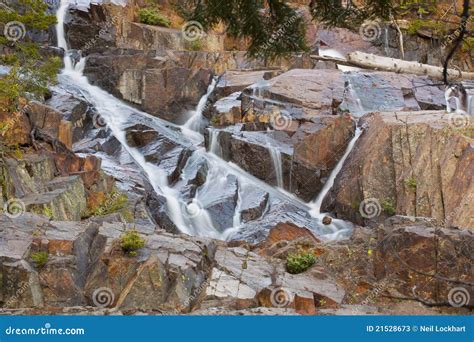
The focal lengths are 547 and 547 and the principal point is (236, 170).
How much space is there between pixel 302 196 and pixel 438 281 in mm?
8985

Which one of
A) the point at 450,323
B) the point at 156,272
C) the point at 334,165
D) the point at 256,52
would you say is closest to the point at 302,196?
the point at 334,165

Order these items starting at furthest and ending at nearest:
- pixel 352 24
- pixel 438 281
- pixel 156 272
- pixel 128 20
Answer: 1. pixel 128 20
2. pixel 438 281
3. pixel 156 272
4. pixel 352 24

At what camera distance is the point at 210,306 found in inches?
377

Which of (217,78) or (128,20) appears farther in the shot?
(128,20)

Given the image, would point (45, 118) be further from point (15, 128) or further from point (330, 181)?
point (330, 181)

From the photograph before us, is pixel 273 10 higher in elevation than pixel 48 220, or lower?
higher

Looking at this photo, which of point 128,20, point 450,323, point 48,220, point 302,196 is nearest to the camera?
point 450,323

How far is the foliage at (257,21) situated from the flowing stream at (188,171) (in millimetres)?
9606

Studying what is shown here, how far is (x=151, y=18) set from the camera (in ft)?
109

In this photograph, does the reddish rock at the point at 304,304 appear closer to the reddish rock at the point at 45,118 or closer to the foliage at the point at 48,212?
the foliage at the point at 48,212

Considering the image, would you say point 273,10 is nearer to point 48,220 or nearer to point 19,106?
point 48,220

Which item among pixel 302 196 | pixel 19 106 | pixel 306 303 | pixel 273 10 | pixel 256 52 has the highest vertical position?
pixel 273 10

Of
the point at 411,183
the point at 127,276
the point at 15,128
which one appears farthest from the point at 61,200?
the point at 411,183

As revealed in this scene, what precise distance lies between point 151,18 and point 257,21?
27.9 m
